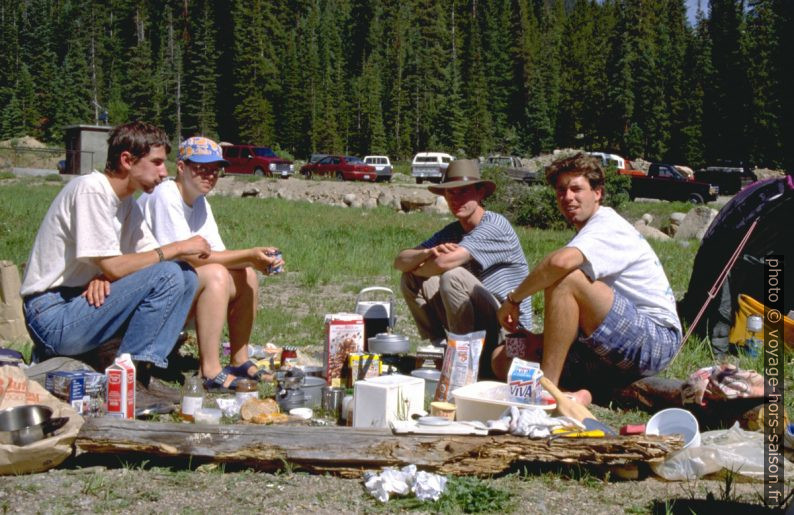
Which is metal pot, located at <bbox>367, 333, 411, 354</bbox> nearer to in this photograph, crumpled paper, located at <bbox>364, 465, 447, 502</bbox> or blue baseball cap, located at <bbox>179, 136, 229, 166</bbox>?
blue baseball cap, located at <bbox>179, 136, 229, 166</bbox>

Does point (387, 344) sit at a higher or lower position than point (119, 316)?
lower

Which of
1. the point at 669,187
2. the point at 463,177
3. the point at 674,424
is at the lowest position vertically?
the point at 674,424

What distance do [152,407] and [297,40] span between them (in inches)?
2844

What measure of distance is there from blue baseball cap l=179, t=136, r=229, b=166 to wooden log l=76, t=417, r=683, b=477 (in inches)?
74.6

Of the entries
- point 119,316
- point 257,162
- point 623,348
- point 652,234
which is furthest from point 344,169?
point 623,348

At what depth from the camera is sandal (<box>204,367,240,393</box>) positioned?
4418mm

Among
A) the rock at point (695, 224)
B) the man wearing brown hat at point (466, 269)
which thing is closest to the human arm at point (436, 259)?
the man wearing brown hat at point (466, 269)

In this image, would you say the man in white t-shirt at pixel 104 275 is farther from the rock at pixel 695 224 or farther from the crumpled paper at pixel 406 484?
the rock at pixel 695 224

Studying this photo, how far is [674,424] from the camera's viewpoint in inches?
140

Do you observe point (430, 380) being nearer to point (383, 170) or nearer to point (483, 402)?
point (483, 402)

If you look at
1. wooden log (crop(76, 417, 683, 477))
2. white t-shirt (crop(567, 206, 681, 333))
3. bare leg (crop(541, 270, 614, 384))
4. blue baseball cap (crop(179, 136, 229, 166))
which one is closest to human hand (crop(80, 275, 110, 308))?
wooden log (crop(76, 417, 683, 477))

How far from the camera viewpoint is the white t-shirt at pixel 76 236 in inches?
155

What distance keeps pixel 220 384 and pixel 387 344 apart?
1009 millimetres

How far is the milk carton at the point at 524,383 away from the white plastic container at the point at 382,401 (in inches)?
18.5
